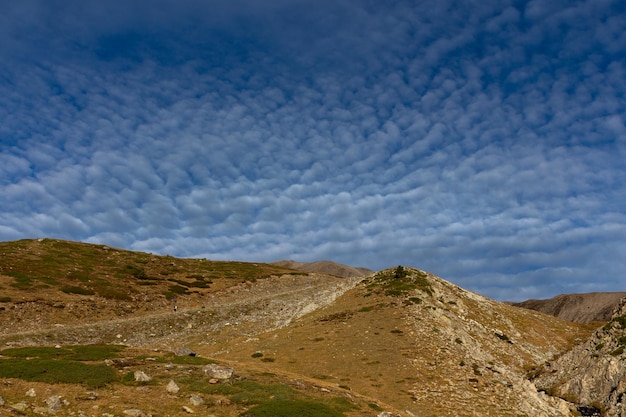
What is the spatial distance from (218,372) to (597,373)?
31152mm

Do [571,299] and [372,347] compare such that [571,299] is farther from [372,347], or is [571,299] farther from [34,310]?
[34,310]

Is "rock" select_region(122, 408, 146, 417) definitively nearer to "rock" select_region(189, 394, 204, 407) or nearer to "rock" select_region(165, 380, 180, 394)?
"rock" select_region(189, 394, 204, 407)

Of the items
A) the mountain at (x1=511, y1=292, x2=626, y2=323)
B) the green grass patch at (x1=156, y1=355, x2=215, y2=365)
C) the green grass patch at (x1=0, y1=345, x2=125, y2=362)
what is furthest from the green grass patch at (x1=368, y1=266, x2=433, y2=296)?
the mountain at (x1=511, y1=292, x2=626, y2=323)

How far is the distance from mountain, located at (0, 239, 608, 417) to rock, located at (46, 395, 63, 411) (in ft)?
0.34

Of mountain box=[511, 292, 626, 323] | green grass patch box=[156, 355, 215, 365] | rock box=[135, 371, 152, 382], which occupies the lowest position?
rock box=[135, 371, 152, 382]

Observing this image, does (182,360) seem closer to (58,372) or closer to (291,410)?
(58,372)

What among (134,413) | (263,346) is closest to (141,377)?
(134,413)

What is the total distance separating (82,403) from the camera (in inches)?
711

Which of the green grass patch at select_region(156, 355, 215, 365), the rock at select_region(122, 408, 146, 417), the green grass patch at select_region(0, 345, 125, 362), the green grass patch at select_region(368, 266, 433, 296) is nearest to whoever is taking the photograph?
the rock at select_region(122, 408, 146, 417)

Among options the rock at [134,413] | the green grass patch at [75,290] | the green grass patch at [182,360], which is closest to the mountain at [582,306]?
the green grass patch at [75,290]

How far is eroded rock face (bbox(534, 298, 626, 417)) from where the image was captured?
103 feet

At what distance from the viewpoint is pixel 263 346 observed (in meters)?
44.8

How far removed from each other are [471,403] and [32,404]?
26.4 metres

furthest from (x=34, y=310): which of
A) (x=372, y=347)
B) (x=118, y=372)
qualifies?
(x=372, y=347)
